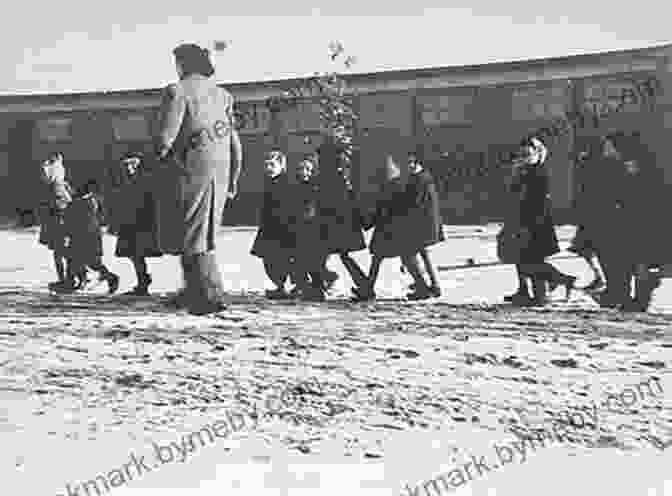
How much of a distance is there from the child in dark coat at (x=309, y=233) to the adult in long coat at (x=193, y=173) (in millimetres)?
1528

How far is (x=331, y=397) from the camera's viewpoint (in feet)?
11.5

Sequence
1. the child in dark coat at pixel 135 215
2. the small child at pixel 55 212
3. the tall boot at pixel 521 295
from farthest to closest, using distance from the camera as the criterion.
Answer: the small child at pixel 55 212
the child in dark coat at pixel 135 215
the tall boot at pixel 521 295

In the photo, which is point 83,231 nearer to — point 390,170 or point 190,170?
point 190,170

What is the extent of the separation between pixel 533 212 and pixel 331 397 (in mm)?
3760

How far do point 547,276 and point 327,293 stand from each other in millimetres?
2335

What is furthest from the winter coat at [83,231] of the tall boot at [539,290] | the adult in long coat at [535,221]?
the tall boot at [539,290]

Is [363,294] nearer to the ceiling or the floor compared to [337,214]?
nearer to the floor

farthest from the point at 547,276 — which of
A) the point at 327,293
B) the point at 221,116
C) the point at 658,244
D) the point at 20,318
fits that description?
the point at 20,318

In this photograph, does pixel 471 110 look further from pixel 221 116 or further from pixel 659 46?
pixel 221 116

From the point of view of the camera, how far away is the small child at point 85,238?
25.8ft

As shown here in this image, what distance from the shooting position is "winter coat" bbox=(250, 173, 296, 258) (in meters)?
7.23

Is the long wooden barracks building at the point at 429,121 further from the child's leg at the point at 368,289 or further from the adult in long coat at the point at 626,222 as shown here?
the adult in long coat at the point at 626,222

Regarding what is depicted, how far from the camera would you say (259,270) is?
1072 centimetres

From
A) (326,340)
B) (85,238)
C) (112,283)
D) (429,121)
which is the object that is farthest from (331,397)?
(429,121)
